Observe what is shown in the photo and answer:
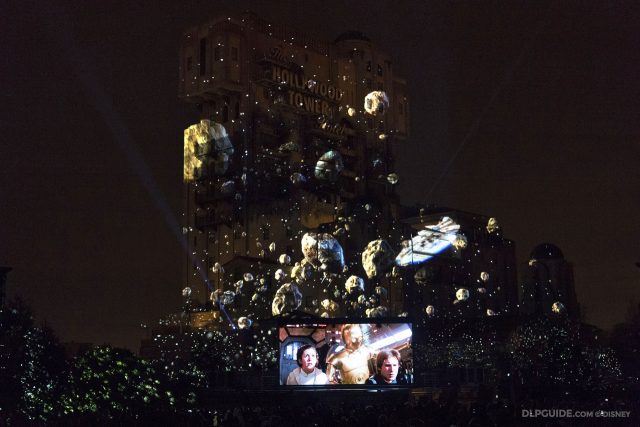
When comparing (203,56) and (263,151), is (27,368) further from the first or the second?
(203,56)

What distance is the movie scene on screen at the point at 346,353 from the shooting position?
42.2 metres

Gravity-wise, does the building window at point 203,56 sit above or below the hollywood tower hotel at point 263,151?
above

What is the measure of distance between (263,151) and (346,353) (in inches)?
1409

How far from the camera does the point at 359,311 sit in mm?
68312

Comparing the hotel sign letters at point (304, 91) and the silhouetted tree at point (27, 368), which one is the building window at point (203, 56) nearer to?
the hotel sign letters at point (304, 91)

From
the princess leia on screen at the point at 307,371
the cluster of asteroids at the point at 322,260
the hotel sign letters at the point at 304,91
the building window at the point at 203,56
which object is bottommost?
the princess leia on screen at the point at 307,371

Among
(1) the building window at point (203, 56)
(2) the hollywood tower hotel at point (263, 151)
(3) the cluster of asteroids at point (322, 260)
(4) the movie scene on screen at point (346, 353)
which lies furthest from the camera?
→ (1) the building window at point (203, 56)

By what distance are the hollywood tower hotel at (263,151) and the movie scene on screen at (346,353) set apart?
27426 millimetres

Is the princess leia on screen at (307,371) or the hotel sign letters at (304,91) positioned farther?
the hotel sign letters at (304,91)

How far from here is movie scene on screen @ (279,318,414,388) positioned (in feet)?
139

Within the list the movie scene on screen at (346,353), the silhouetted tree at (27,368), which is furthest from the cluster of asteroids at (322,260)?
the silhouetted tree at (27,368)

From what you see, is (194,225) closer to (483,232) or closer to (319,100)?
(319,100)

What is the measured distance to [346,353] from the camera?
1687 inches

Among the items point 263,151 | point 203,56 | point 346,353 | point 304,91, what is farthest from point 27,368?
point 304,91
